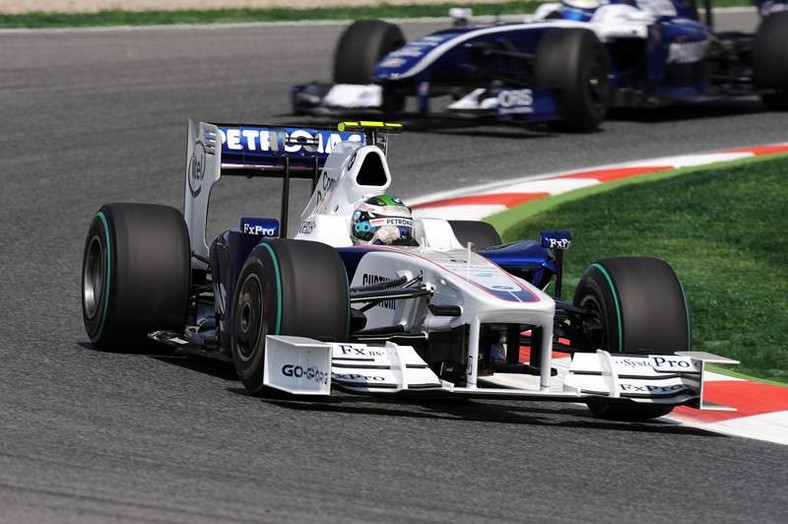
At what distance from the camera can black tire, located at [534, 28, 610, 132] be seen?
1677 centimetres

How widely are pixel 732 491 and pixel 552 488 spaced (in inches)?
29.1

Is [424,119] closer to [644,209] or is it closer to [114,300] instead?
[644,209]

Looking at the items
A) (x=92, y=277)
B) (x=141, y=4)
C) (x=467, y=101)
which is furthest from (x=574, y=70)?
(x=141, y=4)

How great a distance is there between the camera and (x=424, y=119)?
59.2ft

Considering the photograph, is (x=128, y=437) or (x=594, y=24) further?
(x=594, y=24)

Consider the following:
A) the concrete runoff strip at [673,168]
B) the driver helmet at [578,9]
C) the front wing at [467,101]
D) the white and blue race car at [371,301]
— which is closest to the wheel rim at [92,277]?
the white and blue race car at [371,301]

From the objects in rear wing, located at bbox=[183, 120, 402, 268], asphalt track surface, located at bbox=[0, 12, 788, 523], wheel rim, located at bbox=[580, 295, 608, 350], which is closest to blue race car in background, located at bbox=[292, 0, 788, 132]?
asphalt track surface, located at bbox=[0, 12, 788, 523]

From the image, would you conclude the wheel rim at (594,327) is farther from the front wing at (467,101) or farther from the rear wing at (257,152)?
the front wing at (467,101)

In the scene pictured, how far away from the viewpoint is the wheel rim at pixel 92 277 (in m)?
9.05

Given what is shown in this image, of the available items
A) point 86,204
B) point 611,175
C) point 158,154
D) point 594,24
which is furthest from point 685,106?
point 86,204

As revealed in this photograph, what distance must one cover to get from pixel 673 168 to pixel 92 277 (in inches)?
301

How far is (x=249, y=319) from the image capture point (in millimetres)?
7848

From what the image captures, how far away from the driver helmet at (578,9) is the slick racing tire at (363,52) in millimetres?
1937

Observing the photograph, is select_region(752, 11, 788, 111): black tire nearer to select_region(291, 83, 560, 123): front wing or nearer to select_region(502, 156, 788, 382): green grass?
select_region(291, 83, 560, 123): front wing
